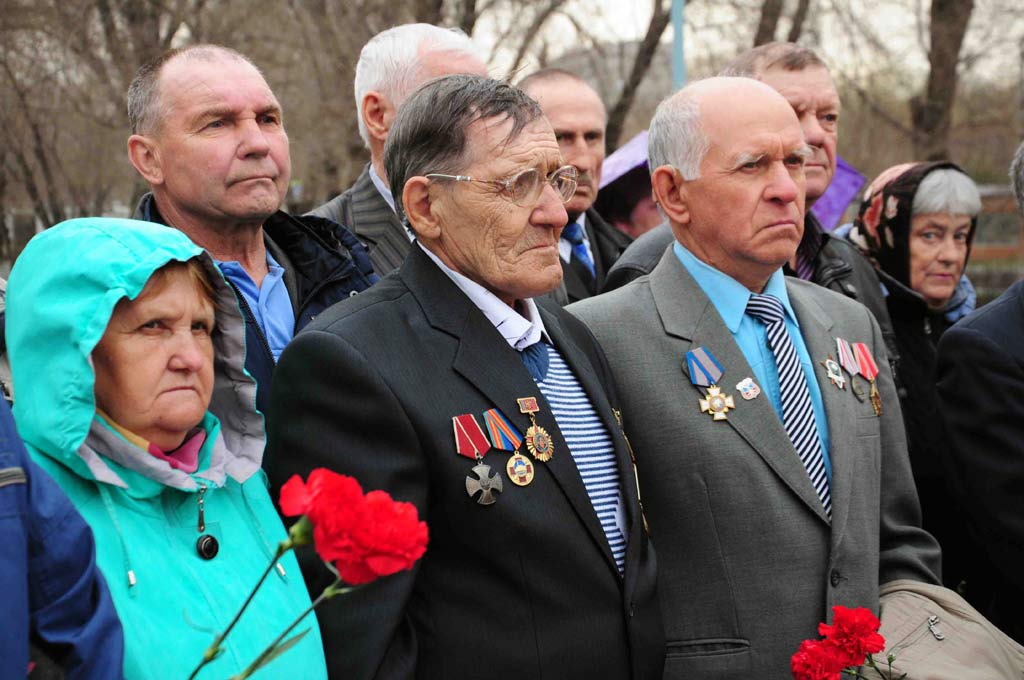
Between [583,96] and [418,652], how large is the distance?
3252 mm

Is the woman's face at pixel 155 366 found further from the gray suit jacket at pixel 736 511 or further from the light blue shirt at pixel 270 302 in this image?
the gray suit jacket at pixel 736 511

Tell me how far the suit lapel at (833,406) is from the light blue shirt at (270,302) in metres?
1.56

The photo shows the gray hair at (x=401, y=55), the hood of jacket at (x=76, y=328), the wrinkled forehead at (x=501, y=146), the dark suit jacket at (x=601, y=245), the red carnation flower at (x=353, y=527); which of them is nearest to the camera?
the red carnation flower at (x=353, y=527)

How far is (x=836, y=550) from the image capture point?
309 cm

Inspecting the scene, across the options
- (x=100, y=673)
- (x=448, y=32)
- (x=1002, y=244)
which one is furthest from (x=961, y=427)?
(x=1002, y=244)

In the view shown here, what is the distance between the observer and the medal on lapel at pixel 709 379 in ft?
10.4

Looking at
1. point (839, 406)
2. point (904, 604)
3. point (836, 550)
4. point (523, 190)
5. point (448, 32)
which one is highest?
point (448, 32)

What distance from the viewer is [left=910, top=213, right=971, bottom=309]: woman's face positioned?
490cm

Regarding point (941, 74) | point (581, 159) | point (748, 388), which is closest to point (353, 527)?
point (748, 388)

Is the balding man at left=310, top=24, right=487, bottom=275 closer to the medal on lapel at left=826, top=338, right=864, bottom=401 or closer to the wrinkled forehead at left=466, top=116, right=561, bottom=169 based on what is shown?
the wrinkled forehead at left=466, top=116, right=561, bottom=169

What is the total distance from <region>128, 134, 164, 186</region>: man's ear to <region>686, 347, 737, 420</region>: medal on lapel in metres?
1.70

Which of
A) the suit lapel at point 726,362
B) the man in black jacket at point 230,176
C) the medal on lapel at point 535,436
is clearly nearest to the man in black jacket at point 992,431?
the suit lapel at point 726,362

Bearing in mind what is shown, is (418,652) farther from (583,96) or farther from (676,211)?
(583,96)

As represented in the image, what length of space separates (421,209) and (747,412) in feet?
3.49
